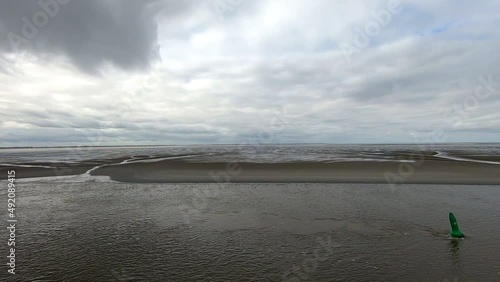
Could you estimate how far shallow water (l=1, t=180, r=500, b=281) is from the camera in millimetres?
9062

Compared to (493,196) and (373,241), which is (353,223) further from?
(493,196)

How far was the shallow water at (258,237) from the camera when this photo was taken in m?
9.06

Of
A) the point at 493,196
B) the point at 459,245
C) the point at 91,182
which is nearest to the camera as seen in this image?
the point at 459,245

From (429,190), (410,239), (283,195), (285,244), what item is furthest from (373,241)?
(429,190)

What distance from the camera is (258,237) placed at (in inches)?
481

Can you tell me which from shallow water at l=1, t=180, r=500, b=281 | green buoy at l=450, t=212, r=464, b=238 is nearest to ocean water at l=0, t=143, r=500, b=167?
shallow water at l=1, t=180, r=500, b=281

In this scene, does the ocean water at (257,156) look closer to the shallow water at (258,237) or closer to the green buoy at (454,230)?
the shallow water at (258,237)

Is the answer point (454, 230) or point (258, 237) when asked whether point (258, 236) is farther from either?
point (454, 230)

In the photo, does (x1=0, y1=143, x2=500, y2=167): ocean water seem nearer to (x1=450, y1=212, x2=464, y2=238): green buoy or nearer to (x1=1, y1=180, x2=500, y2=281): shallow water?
(x1=1, y1=180, x2=500, y2=281): shallow water

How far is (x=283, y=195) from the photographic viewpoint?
69.2 feet

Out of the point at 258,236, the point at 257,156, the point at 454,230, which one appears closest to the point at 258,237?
the point at 258,236

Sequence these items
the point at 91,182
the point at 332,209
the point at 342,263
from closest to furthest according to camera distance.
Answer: the point at 342,263, the point at 332,209, the point at 91,182

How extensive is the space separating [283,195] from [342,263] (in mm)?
11478

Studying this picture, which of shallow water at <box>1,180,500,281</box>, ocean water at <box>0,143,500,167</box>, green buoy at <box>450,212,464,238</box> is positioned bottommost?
Answer: shallow water at <box>1,180,500,281</box>
